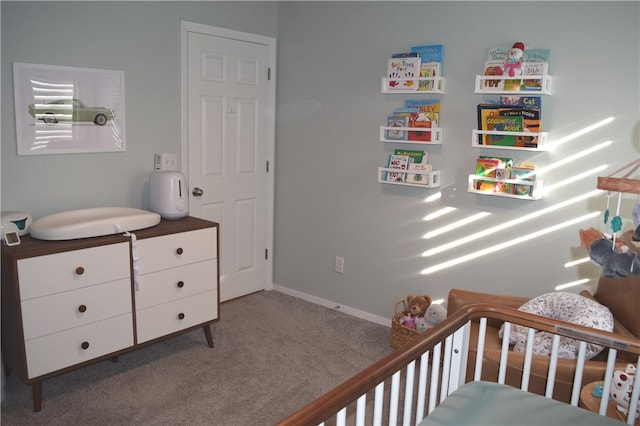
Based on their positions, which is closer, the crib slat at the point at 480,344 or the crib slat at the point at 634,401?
the crib slat at the point at 634,401

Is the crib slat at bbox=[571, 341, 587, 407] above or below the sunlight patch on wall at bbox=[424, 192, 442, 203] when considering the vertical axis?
below

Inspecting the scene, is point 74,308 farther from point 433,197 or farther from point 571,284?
point 571,284

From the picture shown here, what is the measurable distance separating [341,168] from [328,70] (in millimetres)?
700

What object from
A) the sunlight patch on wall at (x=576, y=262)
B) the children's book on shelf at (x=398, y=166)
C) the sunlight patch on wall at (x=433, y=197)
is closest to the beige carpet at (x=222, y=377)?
the sunlight patch on wall at (x=433, y=197)

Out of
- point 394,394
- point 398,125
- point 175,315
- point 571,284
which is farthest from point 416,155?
point 394,394

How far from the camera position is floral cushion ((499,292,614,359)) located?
214 centimetres

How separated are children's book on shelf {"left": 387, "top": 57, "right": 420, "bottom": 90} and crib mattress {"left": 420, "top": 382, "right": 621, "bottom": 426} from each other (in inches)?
78.2

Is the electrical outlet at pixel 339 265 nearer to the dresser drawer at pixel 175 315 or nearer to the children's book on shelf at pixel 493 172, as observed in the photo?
the dresser drawer at pixel 175 315

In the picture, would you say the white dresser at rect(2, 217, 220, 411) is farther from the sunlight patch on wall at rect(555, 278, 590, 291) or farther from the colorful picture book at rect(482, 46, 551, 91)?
the sunlight patch on wall at rect(555, 278, 590, 291)

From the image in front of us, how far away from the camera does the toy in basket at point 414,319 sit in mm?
3080

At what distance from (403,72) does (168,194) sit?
159cm

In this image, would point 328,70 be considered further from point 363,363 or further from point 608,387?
point 608,387

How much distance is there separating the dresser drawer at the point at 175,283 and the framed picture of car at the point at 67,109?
0.84 metres

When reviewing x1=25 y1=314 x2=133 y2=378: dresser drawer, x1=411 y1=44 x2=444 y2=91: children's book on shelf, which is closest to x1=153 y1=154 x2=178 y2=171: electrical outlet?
x1=25 y1=314 x2=133 y2=378: dresser drawer
